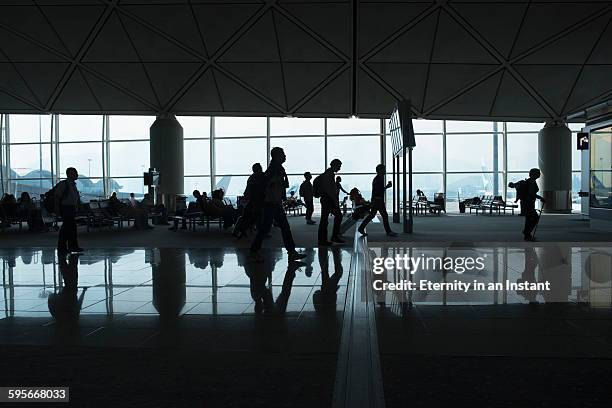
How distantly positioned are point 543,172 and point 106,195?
2300 centimetres

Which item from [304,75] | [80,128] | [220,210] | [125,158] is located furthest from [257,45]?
[80,128]

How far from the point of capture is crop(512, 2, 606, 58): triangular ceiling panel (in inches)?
711

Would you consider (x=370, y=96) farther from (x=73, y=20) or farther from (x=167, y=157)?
(x=73, y=20)

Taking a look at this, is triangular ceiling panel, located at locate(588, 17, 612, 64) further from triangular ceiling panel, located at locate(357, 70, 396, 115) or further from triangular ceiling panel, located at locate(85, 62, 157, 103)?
triangular ceiling panel, located at locate(85, 62, 157, 103)

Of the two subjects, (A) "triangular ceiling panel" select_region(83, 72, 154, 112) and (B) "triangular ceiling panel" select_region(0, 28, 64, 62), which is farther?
(A) "triangular ceiling panel" select_region(83, 72, 154, 112)

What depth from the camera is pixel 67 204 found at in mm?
9359

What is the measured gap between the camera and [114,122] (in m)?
28.8

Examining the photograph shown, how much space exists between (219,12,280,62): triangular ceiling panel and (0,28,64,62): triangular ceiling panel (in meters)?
7.27

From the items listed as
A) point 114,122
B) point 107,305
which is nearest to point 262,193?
point 107,305

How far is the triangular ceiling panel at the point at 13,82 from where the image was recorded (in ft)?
74.8

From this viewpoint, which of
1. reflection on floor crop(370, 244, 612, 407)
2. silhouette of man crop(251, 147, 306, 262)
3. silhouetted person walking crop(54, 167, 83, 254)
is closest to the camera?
reflection on floor crop(370, 244, 612, 407)

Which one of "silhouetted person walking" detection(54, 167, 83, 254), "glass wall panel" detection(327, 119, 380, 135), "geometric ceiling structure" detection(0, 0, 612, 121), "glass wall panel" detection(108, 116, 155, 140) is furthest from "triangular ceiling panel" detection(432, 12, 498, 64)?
"glass wall panel" detection(108, 116, 155, 140)

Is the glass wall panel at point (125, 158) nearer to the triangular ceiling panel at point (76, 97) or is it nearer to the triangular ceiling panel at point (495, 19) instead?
the triangular ceiling panel at point (76, 97)

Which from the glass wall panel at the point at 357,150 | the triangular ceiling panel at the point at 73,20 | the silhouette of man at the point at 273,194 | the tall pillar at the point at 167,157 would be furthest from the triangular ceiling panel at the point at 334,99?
the silhouette of man at the point at 273,194
